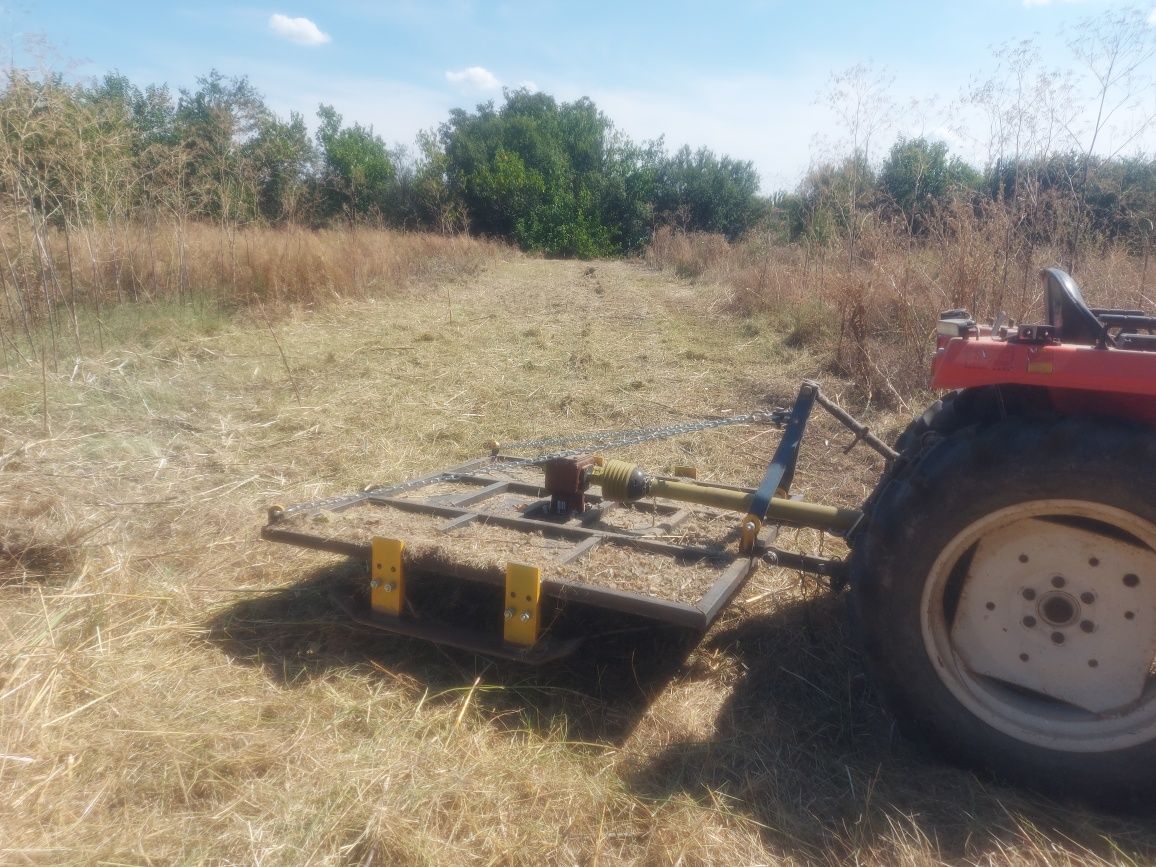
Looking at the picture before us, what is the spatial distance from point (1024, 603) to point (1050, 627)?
0.09 m

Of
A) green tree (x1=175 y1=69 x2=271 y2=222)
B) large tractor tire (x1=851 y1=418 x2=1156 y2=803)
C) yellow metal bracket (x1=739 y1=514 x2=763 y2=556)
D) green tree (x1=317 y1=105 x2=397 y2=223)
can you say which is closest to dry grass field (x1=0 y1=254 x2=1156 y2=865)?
large tractor tire (x1=851 y1=418 x2=1156 y2=803)

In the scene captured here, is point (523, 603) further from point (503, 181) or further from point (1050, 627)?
point (503, 181)

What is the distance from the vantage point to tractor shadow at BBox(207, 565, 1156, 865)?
6.62ft

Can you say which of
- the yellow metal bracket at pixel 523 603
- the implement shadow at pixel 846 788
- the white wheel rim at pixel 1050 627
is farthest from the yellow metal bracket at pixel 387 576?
the white wheel rim at pixel 1050 627

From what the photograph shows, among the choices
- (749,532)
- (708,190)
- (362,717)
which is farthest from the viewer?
(708,190)

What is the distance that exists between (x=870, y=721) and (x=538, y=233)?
28630 mm

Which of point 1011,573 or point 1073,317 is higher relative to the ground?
point 1073,317

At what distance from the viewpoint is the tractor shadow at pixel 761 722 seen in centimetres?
202

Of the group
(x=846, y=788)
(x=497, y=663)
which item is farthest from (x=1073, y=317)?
(x=497, y=663)

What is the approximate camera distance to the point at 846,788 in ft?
7.30

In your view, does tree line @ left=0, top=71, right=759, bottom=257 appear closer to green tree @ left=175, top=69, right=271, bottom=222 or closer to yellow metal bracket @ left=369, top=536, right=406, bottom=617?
green tree @ left=175, top=69, right=271, bottom=222

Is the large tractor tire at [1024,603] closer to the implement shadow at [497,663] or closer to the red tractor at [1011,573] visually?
the red tractor at [1011,573]

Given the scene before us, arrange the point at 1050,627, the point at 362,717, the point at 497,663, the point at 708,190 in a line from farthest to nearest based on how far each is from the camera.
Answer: the point at 708,190
the point at 497,663
the point at 362,717
the point at 1050,627

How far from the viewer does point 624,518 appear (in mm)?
3332
